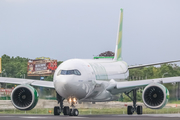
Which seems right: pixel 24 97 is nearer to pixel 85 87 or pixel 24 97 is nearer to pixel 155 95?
pixel 85 87

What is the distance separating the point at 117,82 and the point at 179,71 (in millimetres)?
49236

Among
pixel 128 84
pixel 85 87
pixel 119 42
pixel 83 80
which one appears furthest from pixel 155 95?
pixel 119 42

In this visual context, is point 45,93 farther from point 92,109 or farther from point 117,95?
point 117,95

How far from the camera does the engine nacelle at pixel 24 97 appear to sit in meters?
30.7

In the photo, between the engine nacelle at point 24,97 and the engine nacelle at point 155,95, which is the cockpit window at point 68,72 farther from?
the engine nacelle at point 155,95

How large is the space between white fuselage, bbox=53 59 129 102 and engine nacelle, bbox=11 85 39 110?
2773 millimetres

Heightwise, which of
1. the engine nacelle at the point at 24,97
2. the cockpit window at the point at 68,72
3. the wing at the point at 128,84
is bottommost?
the engine nacelle at the point at 24,97

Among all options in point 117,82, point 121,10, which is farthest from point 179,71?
point 117,82

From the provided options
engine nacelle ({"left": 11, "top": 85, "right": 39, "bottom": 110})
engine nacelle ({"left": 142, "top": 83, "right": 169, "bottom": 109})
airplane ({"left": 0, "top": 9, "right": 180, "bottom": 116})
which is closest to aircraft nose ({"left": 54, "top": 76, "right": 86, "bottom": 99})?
airplane ({"left": 0, "top": 9, "right": 180, "bottom": 116})

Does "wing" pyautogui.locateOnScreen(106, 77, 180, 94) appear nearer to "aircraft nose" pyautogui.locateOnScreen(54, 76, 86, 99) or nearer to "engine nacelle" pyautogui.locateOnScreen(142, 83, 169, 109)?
"engine nacelle" pyautogui.locateOnScreen(142, 83, 169, 109)

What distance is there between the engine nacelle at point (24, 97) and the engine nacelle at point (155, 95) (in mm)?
7111

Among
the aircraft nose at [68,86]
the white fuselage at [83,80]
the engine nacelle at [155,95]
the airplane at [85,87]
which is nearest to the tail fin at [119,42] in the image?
the airplane at [85,87]

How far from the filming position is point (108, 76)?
1361 inches

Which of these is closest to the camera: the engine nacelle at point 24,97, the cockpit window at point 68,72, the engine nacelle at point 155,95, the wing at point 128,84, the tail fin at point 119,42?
the cockpit window at point 68,72
